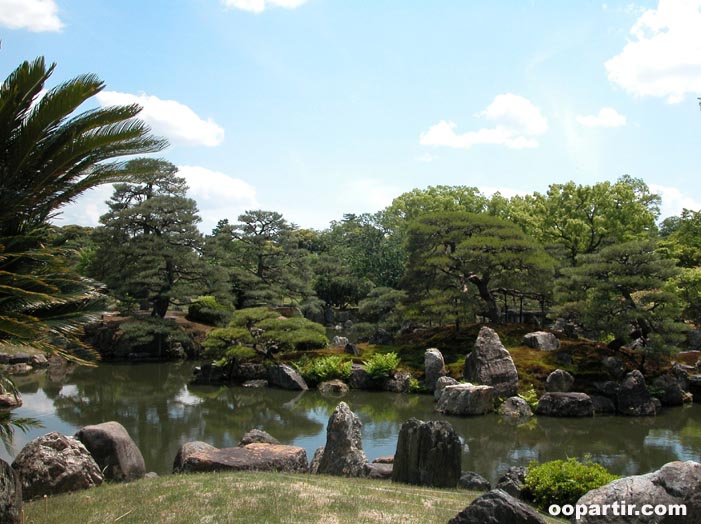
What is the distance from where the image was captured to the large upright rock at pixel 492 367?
A: 1742 cm

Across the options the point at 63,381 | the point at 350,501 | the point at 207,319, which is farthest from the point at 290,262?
the point at 350,501

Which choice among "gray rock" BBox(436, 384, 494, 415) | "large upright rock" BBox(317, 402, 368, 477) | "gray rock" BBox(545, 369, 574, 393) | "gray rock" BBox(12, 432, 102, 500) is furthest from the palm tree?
"gray rock" BBox(545, 369, 574, 393)

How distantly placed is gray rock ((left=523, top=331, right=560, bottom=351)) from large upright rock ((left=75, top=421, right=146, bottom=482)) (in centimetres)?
1483

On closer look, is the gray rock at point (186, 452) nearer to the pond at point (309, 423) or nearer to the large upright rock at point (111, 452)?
the large upright rock at point (111, 452)

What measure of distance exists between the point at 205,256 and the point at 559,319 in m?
16.8

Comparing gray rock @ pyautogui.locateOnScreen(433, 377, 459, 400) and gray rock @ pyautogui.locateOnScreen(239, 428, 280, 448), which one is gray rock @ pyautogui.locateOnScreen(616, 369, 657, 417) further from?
gray rock @ pyautogui.locateOnScreen(239, 428, 280, 448)

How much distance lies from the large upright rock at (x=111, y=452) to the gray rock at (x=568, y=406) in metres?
11.6

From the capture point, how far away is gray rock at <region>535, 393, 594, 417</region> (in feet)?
53.5

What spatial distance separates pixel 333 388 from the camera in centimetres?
2006

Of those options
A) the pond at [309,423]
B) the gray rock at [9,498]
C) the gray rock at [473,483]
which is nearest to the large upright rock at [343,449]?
the gray rock at [473,483]

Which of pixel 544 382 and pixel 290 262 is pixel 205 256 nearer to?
pixel 290 262

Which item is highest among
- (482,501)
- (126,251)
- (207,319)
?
(126,251)

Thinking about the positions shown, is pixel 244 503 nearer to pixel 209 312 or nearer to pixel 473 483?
pixel 473 483

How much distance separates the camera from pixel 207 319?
30.4m
